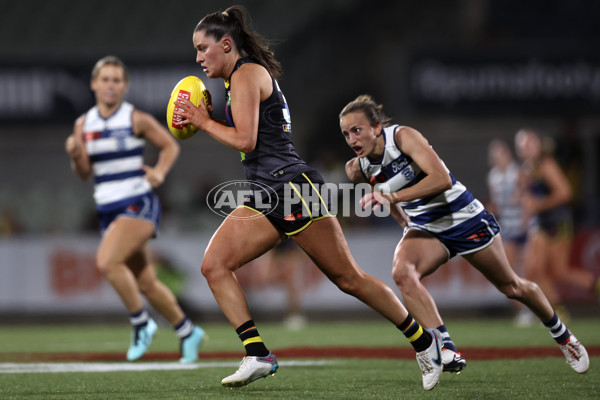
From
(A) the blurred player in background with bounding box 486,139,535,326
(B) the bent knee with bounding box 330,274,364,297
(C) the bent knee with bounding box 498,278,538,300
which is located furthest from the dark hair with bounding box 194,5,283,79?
(A) the blurred player in background with bounding box 486,139,535,326

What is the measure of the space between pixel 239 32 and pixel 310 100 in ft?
37.1

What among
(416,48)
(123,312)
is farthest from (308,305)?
(416,48)

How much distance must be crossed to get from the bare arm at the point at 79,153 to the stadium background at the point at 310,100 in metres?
5.03

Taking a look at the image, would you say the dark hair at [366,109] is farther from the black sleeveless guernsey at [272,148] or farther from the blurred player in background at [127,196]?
the blurred player in background at [127,196]

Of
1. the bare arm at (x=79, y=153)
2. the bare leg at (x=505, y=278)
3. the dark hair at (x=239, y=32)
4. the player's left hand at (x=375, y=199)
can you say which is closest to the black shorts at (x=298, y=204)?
the player's left hand at (x=375, y=199)

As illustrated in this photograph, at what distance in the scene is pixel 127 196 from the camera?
654 centimetres

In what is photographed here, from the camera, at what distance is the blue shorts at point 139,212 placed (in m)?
6.53

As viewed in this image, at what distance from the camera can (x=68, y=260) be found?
11.7 meters

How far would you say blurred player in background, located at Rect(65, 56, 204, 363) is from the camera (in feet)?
20.9

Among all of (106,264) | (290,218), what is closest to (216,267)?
(290,218)

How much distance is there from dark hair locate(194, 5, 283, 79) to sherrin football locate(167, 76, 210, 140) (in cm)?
29

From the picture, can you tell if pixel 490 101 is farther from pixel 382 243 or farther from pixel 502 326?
pixel 502 326

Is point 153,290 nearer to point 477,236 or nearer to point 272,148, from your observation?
point 272,148

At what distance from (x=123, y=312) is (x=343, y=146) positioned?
5655 mm
